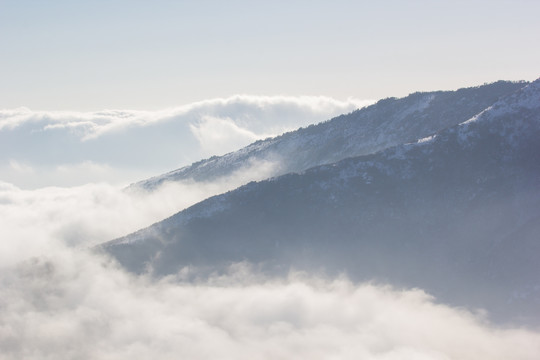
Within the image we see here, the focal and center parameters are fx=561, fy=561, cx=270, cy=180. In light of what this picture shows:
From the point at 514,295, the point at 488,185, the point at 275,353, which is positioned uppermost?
the point at 488,185

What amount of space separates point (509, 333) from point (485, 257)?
33.4 meters

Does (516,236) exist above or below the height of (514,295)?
above

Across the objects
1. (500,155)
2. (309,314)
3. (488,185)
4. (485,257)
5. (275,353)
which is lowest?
(275,353)

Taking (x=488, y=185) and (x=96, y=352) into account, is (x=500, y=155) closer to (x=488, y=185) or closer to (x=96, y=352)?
(x=488, y=185)

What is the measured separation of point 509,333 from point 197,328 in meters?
97.9

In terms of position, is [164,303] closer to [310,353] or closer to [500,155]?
[310,353]

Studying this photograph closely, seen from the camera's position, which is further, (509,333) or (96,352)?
(96,352)

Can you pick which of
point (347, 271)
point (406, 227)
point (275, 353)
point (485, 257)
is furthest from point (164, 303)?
point (485, 257)

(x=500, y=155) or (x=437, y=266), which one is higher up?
(x=500, y=155)

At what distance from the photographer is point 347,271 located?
19400 centimetres

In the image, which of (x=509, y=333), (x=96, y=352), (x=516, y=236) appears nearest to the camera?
(x=509, y=333)

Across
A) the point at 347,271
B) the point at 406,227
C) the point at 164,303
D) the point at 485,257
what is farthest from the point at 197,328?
the point at 485,257

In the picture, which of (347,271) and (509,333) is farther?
(347,271)

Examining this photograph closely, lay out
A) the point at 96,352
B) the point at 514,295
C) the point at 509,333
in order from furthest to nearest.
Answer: the point at 96,352
the point at 514,295
the point at 509,333
